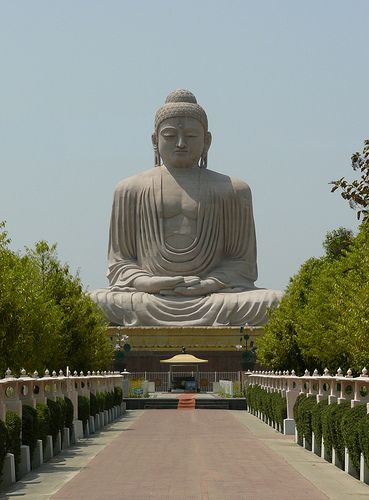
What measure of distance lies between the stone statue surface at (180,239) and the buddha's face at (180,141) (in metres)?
0.05

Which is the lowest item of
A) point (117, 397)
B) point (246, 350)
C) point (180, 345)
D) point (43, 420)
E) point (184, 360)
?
point (43, 420)

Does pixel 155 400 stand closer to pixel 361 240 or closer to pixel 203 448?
pixel 361 240

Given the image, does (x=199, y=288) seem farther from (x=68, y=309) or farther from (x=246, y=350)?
(x=68, y=309)

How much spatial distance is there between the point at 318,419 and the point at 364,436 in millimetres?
5006

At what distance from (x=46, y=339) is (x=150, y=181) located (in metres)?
32.0

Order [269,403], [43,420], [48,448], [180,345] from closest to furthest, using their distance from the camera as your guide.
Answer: [43,420] → [48,448] → [269,403] → [180,345]

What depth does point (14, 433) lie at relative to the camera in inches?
613

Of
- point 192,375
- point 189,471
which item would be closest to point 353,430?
point 189,471

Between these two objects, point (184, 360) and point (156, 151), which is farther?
point (156, 151)

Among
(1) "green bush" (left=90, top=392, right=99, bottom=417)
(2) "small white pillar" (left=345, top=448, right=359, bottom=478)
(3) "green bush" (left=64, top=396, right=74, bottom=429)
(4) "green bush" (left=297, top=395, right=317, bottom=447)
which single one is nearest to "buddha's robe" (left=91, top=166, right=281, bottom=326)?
(1) "green bush" (left=90, top=392, right=99, bottom=417)

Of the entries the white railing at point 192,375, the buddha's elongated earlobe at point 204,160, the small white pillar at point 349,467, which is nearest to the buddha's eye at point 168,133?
the buddha's elongated earlobe at point 204,160

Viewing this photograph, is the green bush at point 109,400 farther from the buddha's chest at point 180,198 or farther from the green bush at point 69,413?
the buddha's chest at point 180,198

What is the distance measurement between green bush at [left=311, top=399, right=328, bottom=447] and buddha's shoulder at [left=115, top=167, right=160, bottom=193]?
39.7 m

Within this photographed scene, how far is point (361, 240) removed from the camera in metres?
26.1
